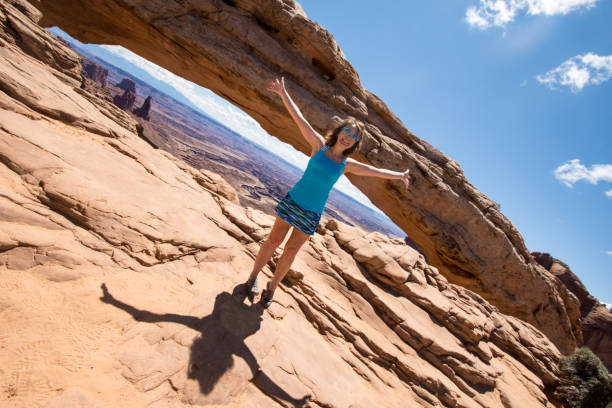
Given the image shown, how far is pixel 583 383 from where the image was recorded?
8.74m

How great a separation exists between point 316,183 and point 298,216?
0.50 metres

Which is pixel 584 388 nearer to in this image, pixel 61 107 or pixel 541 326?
pixel 541 326

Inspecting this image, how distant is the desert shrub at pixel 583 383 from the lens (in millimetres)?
8477

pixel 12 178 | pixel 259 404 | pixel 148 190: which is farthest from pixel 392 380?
pixel 12 178

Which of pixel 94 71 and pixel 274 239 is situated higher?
pixel 274 239

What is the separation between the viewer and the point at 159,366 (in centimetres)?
244

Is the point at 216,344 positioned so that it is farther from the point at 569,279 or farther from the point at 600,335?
the point at 600,335

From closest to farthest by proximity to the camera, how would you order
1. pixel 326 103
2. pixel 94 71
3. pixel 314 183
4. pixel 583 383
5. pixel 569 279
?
pixel 314 183 < pixel 583 383 < pixel 326 103 < pixel 569 279 < pixel 94 71

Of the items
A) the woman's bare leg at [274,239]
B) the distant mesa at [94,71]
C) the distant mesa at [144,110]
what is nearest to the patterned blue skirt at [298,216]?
the woman's bare leg at [274,239]

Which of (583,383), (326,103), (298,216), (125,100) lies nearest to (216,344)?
(298,216)

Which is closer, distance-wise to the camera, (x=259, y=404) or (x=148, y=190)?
(x=259, y=404)

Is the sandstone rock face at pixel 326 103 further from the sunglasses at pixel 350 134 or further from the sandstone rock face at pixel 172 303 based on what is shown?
the sunglasses at pixel 350 134

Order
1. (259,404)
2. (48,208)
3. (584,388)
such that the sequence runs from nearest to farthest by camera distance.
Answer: (259,404) < (48,208) < (584,388)

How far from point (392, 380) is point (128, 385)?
4631 millimetres
